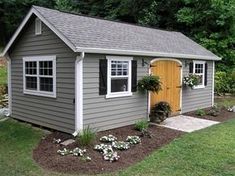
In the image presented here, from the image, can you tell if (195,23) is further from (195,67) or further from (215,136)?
(215,136)

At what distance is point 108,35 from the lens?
10.5 meters

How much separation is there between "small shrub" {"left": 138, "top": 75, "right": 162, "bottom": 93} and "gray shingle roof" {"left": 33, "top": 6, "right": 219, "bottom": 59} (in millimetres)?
966

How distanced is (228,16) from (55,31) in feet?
47.4

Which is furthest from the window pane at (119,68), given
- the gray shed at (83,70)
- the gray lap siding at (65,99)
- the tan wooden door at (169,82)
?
the tan wooden door at (169,82)

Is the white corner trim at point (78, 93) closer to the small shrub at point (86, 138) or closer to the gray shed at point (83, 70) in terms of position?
the gray shed at point (83, 70)

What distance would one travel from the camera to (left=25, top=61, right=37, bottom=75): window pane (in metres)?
10.6

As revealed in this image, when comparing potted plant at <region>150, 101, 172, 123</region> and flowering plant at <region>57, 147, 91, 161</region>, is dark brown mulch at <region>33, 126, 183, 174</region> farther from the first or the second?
potted plant at <region>150, 101, 172, 123</region>

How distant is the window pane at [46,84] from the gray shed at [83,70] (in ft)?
0.10

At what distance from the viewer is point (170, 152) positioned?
7.93 m

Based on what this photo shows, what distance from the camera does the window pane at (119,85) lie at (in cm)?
978

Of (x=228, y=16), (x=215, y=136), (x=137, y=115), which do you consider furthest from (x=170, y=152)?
(x=228, y=16)

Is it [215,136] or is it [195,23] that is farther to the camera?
[195,23]

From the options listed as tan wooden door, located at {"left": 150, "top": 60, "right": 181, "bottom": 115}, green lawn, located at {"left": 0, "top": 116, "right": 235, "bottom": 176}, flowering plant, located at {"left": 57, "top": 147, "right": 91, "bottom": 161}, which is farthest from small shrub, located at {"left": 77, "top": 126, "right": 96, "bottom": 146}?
tan wooden door, located at {"left": 150, "top": 60, "right": 181, "bottom": 115}

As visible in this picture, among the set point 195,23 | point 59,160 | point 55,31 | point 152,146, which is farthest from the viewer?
point 195,23
